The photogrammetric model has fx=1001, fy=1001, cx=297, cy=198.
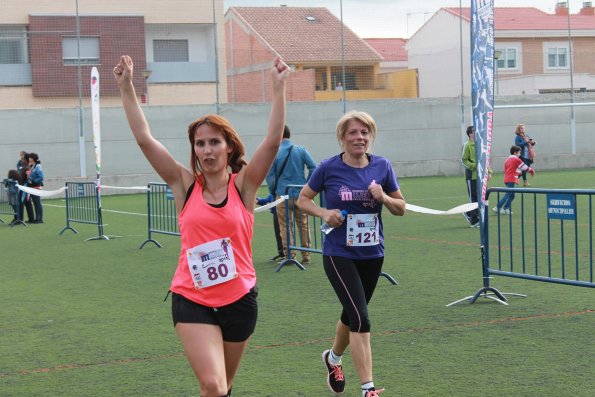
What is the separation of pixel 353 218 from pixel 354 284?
1.44 feet

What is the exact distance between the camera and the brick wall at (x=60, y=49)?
37.5 m

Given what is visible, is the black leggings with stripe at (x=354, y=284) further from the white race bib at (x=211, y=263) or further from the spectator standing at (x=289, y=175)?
the spectator standing at (x=289, y=175)

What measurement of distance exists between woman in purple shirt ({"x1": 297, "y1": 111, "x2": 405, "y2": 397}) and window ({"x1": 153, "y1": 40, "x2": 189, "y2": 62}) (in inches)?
1515

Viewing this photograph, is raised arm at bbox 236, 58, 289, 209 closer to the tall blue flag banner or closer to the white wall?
the tall blue flag banner

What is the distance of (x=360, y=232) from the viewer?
21.7ft

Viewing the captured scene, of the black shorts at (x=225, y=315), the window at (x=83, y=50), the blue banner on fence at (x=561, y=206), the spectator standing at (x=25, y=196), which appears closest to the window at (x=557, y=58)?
the window at (x=83, y=50)

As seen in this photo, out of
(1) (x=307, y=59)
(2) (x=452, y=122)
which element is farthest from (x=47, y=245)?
(1) (x=307, y=59)

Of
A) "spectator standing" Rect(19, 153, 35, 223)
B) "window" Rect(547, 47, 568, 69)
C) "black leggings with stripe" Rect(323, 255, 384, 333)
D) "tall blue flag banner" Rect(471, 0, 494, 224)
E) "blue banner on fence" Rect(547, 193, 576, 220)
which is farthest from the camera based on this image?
"window" Rect(547, 47, 568, 69)

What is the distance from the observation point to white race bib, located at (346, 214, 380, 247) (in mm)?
6625

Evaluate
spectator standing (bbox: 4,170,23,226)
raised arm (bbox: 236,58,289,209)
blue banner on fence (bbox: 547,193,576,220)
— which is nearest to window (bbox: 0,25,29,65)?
spectator standing (bbox: 4,170,23,226)

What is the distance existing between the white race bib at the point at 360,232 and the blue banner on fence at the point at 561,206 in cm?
301

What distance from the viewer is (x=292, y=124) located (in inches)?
1433

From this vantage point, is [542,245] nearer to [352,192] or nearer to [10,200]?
[352,192]

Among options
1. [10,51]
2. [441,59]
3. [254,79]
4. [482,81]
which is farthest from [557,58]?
[482,81]
